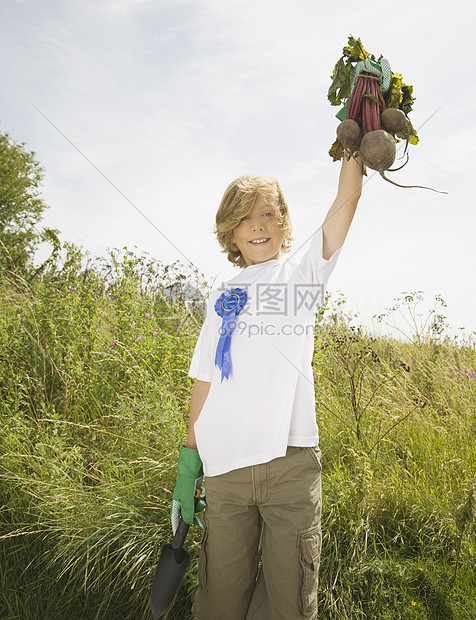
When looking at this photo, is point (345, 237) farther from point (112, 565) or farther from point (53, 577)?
point (53, 577)

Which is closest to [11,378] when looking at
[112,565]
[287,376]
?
[112,565]

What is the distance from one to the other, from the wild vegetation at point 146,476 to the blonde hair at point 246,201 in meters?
1.08

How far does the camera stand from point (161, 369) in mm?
3154

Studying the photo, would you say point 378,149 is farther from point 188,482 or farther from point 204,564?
point 204,564

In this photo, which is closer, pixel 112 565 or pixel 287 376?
pixel 287 376

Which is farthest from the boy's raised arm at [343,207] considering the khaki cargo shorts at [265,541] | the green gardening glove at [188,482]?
the green gardening glove at [188,482]

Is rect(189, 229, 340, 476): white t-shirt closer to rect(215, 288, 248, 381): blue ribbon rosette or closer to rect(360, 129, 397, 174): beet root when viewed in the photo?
rect(215, 288, 248, 381): blue ribbon rosette

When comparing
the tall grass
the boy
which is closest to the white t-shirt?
the boy

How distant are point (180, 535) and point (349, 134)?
1736 millimetres

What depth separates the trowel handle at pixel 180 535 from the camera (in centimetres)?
191

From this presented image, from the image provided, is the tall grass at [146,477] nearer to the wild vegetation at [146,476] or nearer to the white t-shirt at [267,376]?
the wild vegetation at [146,476]

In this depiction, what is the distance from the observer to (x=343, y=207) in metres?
1.73

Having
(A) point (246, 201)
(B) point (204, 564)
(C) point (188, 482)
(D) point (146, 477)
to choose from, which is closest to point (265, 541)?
(B) point (204, 564)

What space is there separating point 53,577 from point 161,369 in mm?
1337
